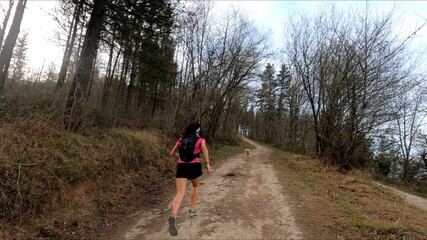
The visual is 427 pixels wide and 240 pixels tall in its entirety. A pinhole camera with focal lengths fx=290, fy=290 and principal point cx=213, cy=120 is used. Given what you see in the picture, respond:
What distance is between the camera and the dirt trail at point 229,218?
5.14 meters

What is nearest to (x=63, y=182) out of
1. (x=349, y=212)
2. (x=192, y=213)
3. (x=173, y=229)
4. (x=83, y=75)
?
(x=173, y=229)

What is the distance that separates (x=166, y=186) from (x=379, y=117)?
10.3m

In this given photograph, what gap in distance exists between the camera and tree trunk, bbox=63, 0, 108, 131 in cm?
830

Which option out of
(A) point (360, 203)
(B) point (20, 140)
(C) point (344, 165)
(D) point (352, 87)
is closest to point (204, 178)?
(A) point (360, 203)

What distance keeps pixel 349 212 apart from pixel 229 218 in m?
2.94

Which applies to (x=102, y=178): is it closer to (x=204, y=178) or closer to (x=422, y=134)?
(x=204, y=178)

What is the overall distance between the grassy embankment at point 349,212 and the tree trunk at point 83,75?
6.52 meters

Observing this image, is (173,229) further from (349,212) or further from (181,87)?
(181,87)

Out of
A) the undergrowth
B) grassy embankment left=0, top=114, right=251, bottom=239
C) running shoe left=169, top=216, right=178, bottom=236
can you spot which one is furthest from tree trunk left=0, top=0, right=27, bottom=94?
running shoe left=169, top=216, right=178, bottom=236

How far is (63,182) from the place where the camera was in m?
5.69

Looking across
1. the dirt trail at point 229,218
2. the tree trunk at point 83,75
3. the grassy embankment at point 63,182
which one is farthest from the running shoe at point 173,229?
the tree trunk at point 83,75

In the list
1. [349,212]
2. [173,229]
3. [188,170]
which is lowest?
[173,229]

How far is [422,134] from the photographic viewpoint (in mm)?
26828

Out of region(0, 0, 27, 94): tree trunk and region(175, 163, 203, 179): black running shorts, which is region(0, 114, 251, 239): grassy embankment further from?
region(0, 0, 27, 94): tree trunk
